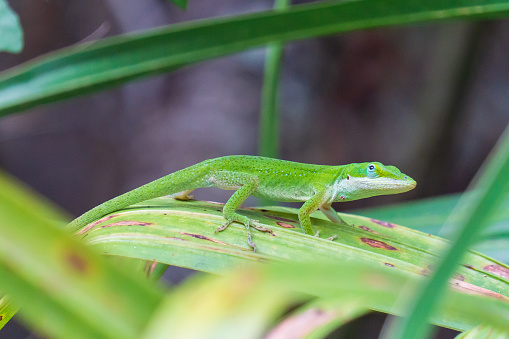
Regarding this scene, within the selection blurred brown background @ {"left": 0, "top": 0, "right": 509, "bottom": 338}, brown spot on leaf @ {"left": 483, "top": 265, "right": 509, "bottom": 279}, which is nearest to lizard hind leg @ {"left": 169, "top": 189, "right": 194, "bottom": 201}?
brown spot on leaf @ {"left": 483, "top": 265, "right": 509, "bottom": 279}

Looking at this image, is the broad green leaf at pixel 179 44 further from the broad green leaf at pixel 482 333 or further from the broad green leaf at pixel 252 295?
the broad green leaf at pixel 252 295

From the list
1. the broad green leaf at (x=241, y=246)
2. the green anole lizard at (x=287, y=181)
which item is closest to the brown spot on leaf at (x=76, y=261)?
the broad green leaf at (x=241, y=246)

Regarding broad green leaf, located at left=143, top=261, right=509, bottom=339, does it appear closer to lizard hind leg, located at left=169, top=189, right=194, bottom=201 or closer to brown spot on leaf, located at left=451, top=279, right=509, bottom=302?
brown spot on leaf, located at left=451, top=279, right=509, bottom=302

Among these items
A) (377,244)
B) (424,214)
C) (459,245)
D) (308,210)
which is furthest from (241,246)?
(424,214)

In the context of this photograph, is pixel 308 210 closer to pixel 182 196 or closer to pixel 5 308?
pixel 182 196

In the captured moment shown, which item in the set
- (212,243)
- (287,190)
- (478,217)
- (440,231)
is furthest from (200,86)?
(478,217)

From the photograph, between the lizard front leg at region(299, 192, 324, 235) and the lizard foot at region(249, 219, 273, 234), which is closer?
the lizard foot at region(249, 219, 273, 234)

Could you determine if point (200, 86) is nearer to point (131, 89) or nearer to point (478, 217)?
point (131, 89)
